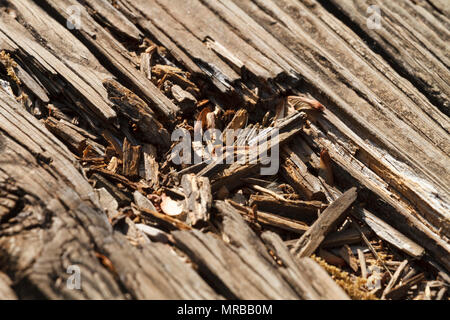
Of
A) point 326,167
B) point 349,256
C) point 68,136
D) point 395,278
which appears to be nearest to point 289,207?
point 326,167

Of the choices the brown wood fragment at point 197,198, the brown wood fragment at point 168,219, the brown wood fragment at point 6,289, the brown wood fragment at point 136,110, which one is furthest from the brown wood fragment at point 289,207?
the brown wood fragment at point 6,289

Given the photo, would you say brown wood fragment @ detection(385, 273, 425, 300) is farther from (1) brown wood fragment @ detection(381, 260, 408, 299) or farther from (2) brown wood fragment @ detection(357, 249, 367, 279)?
(2) brown wood fragment @ detection(357, 249, 367, 279)

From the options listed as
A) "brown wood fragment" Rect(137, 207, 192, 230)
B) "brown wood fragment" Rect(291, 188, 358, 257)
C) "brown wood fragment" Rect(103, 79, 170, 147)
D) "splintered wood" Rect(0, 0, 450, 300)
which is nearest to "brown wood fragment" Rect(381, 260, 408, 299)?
"splintered wood" Rect(0, 0, 450, 300)

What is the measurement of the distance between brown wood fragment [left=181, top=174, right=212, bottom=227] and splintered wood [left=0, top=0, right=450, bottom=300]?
13 mm

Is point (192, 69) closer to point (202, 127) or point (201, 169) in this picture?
point (202, 127)

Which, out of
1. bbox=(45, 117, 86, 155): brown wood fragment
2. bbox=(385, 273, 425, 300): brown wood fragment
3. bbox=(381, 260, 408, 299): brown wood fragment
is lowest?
bbox=(385, 273, 425, 300): brown wood fragment

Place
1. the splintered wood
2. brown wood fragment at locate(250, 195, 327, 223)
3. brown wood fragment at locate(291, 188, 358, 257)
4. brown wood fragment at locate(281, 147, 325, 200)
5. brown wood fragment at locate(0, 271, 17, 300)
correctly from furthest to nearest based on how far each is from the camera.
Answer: brown wood fragment at locate(281, 147, 325, 200) < brown wood fragment at locate(250, 195, 327, 223) < brown wood fragment at locate(291, 188, 358, 257) < the splintered wood < brown wood fragment at locate(0, 271, 17, 300)

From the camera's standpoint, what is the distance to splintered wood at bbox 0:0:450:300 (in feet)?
9.21

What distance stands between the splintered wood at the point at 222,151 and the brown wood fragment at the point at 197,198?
0.01m

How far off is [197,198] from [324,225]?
3.78 feet

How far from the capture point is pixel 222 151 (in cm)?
372

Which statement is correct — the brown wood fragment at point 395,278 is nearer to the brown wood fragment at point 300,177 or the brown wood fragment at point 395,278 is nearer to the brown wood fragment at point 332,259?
the brown wood fragment at point 332,259

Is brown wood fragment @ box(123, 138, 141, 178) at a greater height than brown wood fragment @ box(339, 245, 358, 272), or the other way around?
brown wood fragment @ box(123, 138, 141, 178)

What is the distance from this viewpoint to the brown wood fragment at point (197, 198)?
10.4ft
